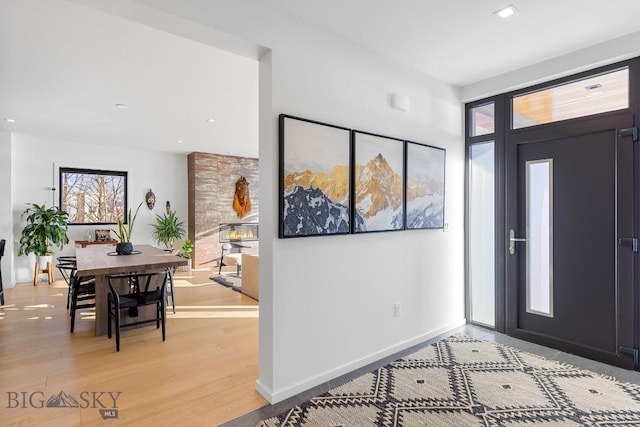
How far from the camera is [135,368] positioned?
2.77 metres

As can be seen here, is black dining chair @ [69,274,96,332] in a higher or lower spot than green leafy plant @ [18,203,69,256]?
lower

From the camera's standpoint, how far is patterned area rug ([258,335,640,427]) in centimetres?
206

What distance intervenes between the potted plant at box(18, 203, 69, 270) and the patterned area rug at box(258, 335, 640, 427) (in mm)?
5924

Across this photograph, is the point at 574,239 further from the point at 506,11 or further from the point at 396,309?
the point at 506,11

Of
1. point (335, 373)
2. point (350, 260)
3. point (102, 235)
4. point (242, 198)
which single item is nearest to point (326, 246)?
point (350, 260)

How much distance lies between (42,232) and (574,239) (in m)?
7.59

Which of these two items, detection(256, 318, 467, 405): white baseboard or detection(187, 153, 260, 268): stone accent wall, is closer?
detection(256, 318, 467, 405): white baseboard

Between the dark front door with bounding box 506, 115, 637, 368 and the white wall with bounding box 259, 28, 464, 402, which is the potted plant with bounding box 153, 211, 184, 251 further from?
the dark front door with bounding box 506, 115, 637, 368

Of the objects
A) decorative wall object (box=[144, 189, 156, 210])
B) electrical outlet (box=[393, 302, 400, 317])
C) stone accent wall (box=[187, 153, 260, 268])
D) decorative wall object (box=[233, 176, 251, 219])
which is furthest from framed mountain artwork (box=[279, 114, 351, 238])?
decorative wall object (box=[144, 189, 156, 210])

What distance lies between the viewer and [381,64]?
297cm

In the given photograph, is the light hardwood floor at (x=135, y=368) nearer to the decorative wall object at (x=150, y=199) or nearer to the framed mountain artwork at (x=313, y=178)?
the framed mountain artwork at (x=313, y=178)

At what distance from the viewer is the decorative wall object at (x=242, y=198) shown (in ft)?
26.6

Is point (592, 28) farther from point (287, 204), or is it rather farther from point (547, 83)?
point (287, 204)

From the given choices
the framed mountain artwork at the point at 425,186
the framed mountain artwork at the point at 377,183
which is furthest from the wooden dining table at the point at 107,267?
the framed mountain artwork at the point at 425,186
